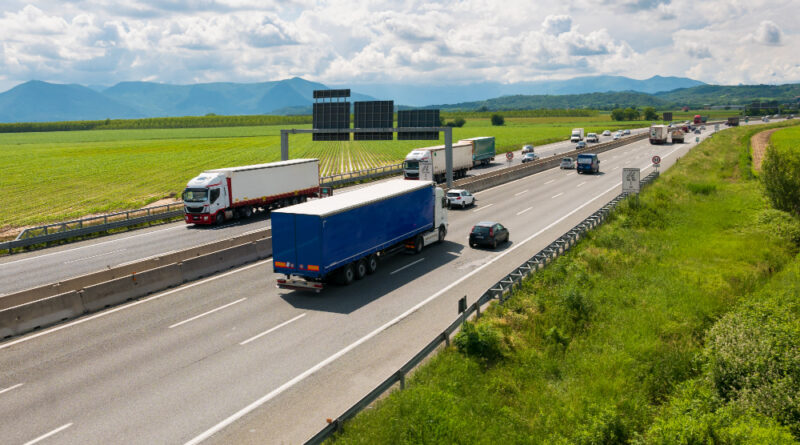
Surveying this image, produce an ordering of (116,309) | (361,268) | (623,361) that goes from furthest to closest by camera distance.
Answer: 1. (361,268)
2. (116,309)
3. (623,361)

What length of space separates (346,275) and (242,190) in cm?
1814

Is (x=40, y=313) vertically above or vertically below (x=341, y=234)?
below

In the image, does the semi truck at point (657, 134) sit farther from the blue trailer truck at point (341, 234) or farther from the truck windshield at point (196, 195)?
the truck windshield at point (196, 195)

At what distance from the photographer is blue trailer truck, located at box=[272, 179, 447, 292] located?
20.3m

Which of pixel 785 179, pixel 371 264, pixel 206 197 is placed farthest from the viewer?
pixel 206 197

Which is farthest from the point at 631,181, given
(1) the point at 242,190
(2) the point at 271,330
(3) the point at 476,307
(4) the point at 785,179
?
(2) the point at 271,330

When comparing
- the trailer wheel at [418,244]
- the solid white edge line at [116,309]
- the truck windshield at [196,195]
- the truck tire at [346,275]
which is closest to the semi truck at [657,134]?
the trailer wheel at [418,244]

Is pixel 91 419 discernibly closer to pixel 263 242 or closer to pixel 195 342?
pixel 195 342

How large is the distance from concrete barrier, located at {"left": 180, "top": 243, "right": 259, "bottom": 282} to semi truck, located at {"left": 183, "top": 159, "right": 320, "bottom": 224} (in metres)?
11.2

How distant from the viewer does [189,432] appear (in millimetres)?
11734

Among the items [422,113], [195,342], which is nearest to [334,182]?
[422,113]

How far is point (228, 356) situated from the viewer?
1552 cm

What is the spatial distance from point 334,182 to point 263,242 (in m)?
26.7

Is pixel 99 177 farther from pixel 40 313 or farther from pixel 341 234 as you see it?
pixel 341 234
